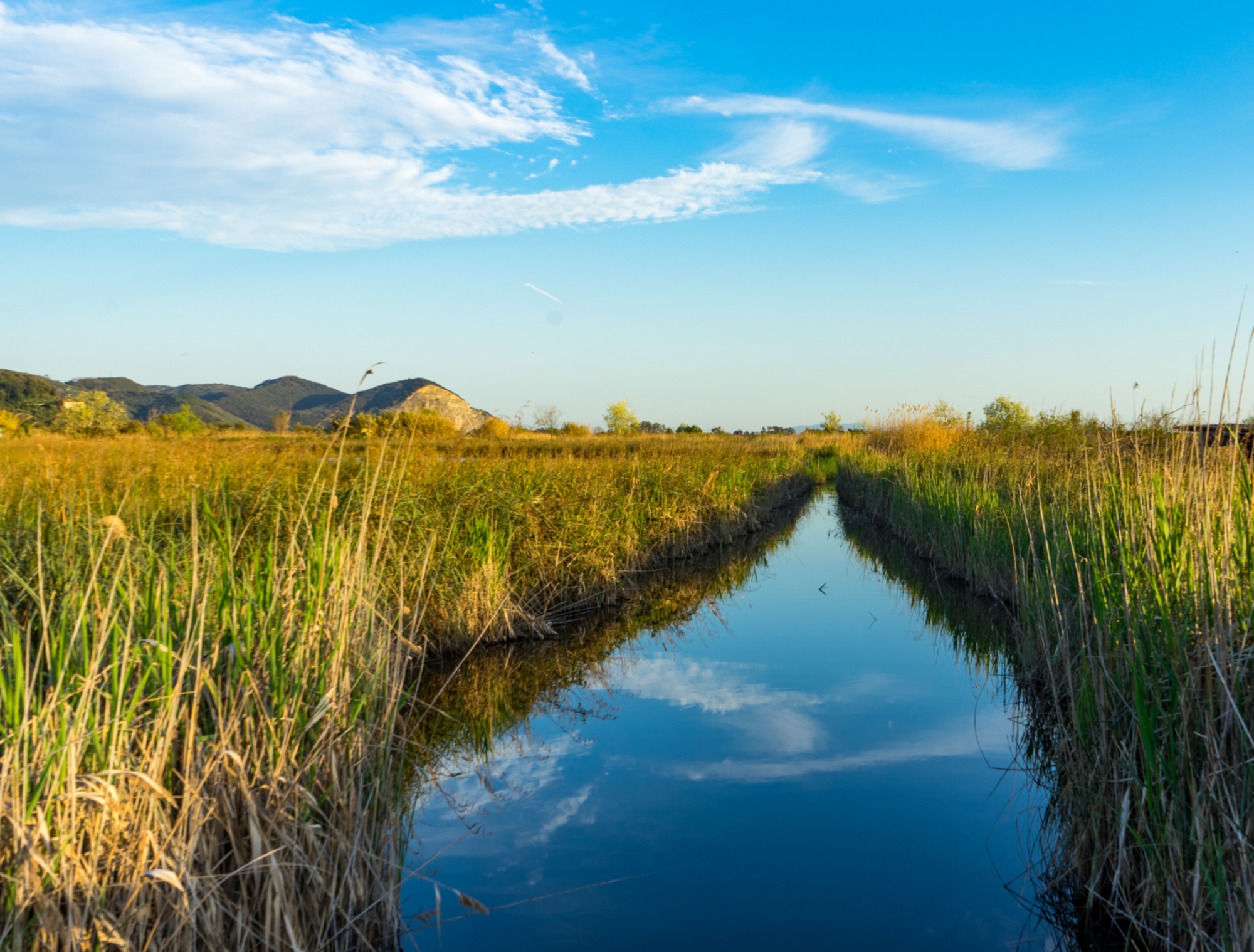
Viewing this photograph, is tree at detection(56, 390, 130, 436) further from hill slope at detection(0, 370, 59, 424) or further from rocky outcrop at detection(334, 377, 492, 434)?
rocky outcrop at detection(334, 377, 492, 434)

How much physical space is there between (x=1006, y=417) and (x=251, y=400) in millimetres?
117048

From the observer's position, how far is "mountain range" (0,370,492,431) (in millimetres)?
7551

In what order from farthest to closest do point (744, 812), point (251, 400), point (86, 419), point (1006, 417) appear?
point (251, 400) → point (1006, 417) → point (86, 419) → point (744, 812)

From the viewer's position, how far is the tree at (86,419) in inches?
285

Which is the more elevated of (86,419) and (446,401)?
(446,401)

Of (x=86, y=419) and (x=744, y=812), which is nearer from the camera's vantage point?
(x=744, y=812)

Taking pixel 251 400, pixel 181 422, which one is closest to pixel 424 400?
pixel 181 422

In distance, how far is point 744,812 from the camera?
4012 mm

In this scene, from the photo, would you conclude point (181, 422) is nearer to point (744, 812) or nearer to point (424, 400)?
point (744, 812)

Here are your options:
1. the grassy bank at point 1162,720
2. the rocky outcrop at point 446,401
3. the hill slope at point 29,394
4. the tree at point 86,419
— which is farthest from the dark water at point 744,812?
the rocky outcrop at point 446,401

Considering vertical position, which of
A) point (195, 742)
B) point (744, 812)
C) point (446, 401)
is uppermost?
point (446, 401)

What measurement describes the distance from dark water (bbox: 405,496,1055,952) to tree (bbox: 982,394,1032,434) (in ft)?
36.8

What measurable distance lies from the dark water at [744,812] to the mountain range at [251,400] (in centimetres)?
230

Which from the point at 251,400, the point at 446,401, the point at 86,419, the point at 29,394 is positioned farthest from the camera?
the point at 251,400
